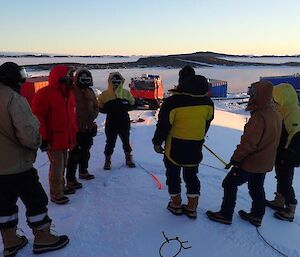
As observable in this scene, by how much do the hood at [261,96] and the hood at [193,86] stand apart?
601 mm

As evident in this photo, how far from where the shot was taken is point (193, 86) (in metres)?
4.25

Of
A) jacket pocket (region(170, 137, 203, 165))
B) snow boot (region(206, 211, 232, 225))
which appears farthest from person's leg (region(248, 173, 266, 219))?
jacket pocket (region(170, 137, 203, 165))

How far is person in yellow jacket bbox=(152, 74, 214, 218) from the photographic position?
4270mm

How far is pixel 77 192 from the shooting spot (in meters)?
5.45

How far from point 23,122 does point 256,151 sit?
2.58 m

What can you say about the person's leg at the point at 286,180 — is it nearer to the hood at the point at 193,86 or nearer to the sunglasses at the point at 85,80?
the hood at the point at 193,86

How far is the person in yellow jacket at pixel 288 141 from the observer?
502cm

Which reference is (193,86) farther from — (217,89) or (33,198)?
(217,89)

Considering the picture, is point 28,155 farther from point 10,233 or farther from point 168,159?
point 168,159

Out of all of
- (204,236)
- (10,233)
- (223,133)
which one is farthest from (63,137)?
(223,133)

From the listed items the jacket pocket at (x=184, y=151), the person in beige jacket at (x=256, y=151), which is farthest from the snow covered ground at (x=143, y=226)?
the jacket pocket at (x=184, y=151)

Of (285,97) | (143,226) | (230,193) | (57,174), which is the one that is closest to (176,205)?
(143,226)

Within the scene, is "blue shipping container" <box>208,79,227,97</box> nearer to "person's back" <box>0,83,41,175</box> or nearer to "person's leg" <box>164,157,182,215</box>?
"person's leg" <box>164,157,182,215</box>

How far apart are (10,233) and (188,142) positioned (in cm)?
209
